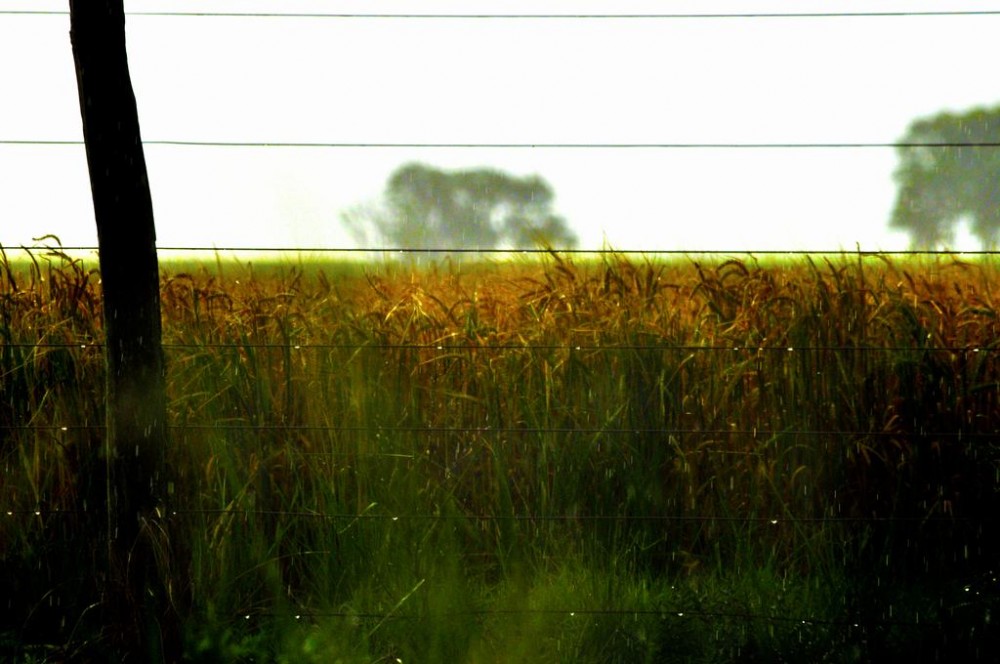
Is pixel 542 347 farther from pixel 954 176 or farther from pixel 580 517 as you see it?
pixel 954 176

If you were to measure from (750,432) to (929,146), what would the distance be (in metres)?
0.97

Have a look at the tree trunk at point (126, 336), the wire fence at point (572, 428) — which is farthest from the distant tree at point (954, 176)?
the tree trunk at point (126, 336)

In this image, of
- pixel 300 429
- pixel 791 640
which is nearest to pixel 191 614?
pixel 300 429

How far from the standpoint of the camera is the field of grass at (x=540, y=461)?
9.48 feet

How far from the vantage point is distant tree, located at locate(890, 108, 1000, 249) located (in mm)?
3264

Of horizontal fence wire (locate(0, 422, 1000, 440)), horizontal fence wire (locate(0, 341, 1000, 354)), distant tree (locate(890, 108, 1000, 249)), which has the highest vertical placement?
distant tree (locate(890, 108, 1000, 249))

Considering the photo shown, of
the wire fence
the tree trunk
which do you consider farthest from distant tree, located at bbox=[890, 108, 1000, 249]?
the tree trunk

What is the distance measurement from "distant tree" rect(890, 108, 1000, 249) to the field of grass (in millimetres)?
140

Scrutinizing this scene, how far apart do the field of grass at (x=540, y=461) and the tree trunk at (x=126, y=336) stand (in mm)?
83

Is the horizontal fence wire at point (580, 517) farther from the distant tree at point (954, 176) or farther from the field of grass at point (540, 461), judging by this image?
the distant tree at point (954, 176)

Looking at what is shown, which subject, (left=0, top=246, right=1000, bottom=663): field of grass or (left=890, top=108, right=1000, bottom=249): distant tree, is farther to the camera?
(left=890, top=108, right=1000, bottom=249): distant tree

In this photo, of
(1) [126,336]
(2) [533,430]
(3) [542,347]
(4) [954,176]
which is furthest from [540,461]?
(4) [954,176]

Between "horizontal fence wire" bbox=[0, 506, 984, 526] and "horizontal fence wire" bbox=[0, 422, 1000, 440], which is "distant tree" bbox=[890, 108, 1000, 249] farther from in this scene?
"horizontal fence wire" bbox=[0, 506, 984, 526]

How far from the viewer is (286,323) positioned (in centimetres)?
330
